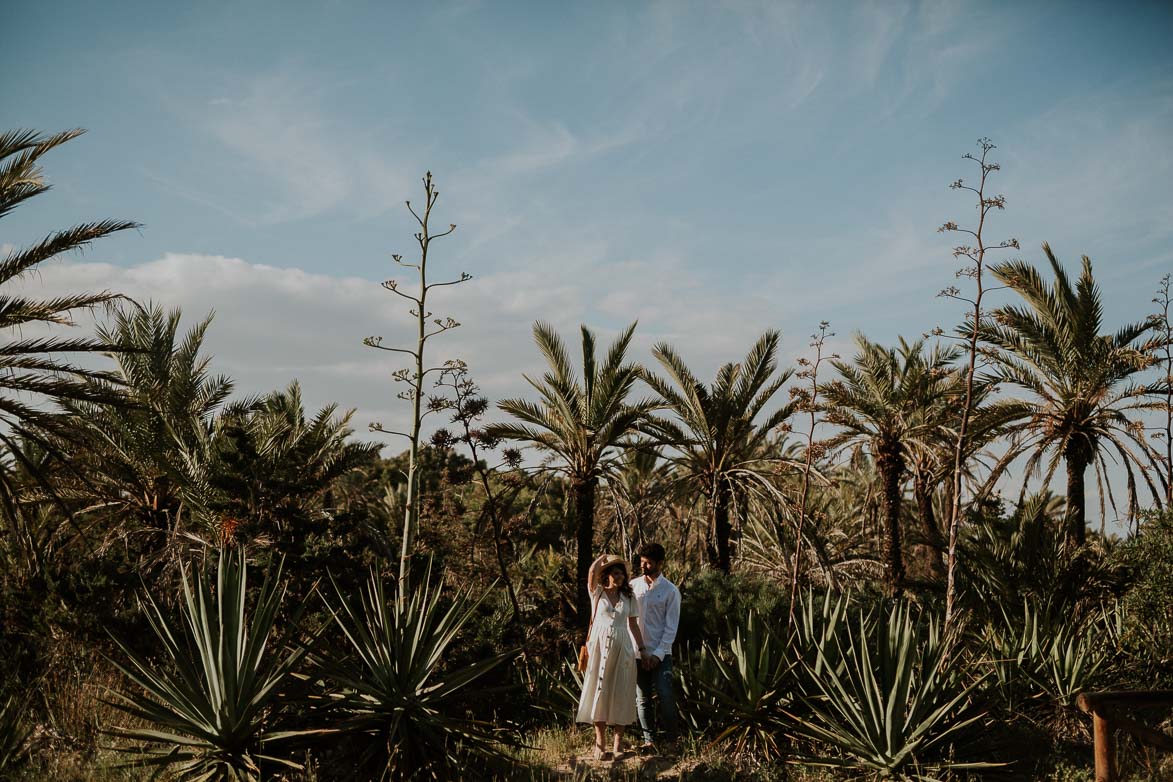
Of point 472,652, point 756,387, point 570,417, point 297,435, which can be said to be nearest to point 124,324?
point 297,435

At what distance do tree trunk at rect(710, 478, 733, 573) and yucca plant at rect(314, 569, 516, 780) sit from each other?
10.8 m

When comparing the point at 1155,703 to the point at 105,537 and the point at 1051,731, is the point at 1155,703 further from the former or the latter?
the point at 105,537

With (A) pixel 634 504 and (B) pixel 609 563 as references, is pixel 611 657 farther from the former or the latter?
(A) pixel 634 504

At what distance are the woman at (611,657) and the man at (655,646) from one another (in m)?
0.22

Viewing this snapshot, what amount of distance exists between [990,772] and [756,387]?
37.0 ft

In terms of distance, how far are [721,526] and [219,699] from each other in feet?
42.3

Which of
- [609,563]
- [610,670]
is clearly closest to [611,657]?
[610,670]

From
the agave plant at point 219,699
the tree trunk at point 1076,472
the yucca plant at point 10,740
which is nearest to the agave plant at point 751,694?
the agave plant at point 219,699

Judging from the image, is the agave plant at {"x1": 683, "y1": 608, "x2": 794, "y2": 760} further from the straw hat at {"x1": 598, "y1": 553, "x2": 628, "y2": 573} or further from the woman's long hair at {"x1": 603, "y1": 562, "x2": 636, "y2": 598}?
the straw hat at {"x1": 598, "y1": 553, "x2": 628, "y2": 573}

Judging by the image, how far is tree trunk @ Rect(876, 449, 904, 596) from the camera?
59.4ft

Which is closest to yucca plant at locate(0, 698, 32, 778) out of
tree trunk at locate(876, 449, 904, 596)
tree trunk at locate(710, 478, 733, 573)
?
tree trunk at locate(710, 478, 733, 573)

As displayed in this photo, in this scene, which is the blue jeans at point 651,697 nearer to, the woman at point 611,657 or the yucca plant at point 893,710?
the woman at point 611,657

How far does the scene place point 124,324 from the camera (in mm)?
16625

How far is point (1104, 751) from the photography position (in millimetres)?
6516
